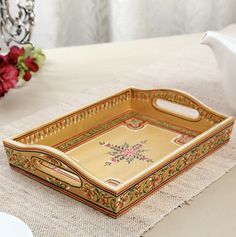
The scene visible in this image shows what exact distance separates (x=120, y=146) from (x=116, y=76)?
362 mm

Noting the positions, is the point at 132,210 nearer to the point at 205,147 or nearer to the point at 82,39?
the point at 205,147

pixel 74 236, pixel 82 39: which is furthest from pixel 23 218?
pixel 82 39

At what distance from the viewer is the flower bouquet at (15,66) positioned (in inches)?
34.8

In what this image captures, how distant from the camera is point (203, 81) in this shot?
1.00 metres

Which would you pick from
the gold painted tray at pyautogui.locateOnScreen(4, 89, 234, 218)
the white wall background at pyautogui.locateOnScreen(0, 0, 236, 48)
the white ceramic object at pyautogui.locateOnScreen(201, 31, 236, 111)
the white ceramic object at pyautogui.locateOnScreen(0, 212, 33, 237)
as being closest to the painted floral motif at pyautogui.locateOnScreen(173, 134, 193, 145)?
the gold painted tray at pyautogui.locateOnScreen(4, 89, 234, 218)

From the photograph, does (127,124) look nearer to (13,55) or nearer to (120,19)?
(13,55)

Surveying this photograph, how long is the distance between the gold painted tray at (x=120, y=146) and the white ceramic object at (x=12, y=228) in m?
0.10

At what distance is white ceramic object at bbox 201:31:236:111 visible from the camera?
78 centimetres

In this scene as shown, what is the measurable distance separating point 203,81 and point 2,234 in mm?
644

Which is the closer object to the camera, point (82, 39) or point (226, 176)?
point (226, 176)

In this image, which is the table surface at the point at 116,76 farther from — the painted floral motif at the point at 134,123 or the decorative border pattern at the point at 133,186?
the painted floral motif at the point at 134,123

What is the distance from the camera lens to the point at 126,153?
0.69 meters

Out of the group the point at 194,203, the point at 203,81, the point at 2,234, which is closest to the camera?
the point at 2,234

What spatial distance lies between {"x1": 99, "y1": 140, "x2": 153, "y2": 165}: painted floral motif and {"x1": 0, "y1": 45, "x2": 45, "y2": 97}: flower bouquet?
0.89 feet
